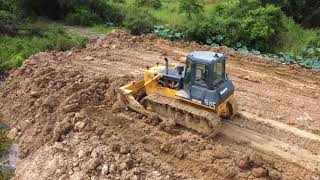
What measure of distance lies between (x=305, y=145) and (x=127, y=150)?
5.05m

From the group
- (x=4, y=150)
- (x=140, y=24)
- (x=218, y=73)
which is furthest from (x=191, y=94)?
(x=140, y=24)

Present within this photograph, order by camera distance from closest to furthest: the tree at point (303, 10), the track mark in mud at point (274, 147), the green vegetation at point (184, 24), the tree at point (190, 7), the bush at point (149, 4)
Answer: the track mark in mud at point (274, 147) → the green vegetation at point (184, 24) → the tree at point (303, 10) → the tree at point (190, 7) → the bush at point (149, 4)

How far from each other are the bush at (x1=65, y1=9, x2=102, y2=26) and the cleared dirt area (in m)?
6.64

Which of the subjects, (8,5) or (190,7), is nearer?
(190,7)

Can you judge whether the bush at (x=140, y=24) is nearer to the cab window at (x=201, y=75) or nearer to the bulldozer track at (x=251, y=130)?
the bulldozer track at (x=251, y=130)

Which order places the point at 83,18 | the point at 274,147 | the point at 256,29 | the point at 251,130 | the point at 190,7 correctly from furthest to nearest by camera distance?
the point at 83,18, the point at 190,7, the point at 256,29, the point at 251,130, the point at 274,147

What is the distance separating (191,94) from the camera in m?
14.1

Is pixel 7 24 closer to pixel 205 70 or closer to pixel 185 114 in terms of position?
pixel 185 114

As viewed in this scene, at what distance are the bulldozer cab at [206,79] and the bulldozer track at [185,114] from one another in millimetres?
298

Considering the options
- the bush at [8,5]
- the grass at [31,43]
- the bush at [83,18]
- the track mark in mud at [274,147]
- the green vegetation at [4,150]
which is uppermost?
the bush at [8,5]

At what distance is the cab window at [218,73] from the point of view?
45.2ft

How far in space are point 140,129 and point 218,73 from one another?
284cm

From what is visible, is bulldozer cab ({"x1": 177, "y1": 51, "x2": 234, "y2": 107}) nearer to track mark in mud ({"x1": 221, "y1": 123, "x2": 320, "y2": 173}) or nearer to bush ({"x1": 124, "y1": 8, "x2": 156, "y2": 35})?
track mark in mud ({"x1": 221, "y1": 123, "x2": 320, "y2": 173})

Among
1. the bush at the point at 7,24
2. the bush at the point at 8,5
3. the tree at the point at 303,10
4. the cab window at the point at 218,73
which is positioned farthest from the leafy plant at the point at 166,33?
the cab window at the point at 218,73
